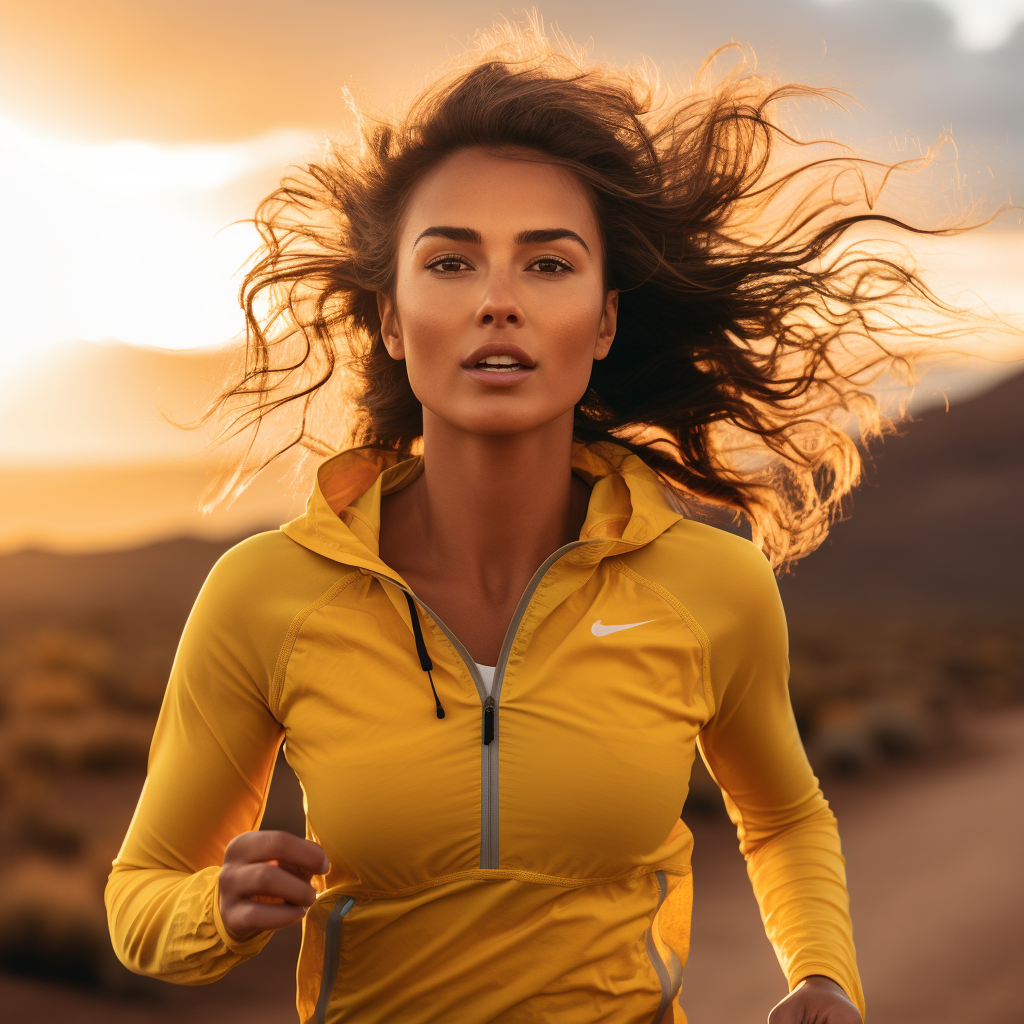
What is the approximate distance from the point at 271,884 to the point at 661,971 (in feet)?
2.75

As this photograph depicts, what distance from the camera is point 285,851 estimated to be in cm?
167

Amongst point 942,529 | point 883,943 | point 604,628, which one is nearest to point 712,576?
point 604,628

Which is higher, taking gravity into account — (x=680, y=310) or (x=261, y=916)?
(x=680, y=310)

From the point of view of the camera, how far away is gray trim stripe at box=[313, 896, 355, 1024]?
1.99m

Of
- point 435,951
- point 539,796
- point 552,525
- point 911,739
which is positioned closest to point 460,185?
point 552,525

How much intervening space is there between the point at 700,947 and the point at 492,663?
6.38 meters

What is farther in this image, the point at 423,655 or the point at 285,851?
the point at 423,655

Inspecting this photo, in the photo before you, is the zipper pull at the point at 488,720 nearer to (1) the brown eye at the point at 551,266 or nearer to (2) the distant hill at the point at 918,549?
(1) the brown eye at the point at 551,266

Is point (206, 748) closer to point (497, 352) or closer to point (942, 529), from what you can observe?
point (497, 352)

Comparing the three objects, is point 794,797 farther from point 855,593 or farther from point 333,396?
point 855,593

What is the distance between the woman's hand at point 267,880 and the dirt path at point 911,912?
560cm

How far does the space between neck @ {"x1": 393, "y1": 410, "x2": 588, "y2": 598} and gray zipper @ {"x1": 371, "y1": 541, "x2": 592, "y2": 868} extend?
6.2 inches

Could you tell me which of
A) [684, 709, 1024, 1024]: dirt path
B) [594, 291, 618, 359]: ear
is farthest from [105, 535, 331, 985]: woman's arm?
[684, 709, 1024, 1024]: dirt path

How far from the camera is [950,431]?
8256 centimetres
